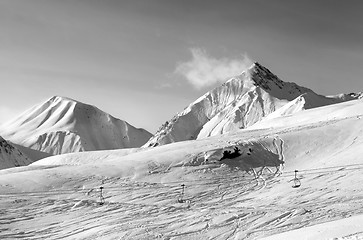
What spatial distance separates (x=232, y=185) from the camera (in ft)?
127

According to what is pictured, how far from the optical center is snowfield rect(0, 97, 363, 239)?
27547 millimetres

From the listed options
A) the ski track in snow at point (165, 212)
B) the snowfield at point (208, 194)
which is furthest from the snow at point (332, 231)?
the ski track in snow at point (165, 212)

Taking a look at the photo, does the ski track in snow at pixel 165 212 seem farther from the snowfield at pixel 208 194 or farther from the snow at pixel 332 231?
the snow at pixel 332 231

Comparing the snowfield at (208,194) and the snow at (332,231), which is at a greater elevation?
the snowfield at (208,194)

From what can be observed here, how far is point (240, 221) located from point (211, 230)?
8.03 ft

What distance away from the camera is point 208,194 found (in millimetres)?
36312

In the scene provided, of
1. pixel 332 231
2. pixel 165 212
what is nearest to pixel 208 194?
pixel 165 212

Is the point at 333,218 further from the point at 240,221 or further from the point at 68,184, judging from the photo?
the point at 68,184

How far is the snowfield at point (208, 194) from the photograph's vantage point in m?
27.5

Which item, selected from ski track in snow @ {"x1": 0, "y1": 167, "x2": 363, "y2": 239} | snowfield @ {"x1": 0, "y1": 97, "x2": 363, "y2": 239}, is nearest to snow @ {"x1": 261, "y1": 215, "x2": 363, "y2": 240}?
snowfield @ {"x1": 0, "y1": 97, "x2": 363, "y2": 239}

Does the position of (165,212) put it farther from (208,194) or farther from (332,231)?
(332,231)

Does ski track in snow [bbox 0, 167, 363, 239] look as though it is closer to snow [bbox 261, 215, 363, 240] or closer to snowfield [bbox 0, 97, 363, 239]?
snowfield [bbox 0, 97, 363, 239]

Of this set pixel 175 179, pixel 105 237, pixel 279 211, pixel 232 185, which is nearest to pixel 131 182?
pixel 175 179

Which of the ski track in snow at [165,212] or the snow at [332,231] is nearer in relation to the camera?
the snow at [332,231]
